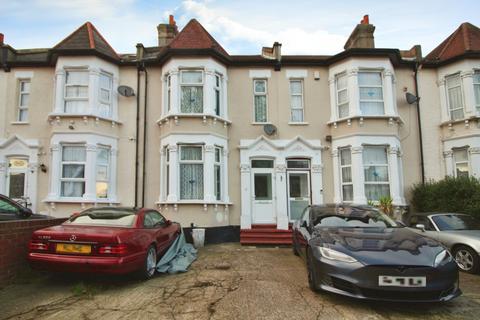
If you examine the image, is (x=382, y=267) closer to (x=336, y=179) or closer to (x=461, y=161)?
(x=336, y=179)

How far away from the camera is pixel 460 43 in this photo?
11.5 m

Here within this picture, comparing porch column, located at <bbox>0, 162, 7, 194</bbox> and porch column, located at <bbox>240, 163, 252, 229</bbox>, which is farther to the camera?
porch column, located at <bbox>0, 162, 7, 194</bbox>

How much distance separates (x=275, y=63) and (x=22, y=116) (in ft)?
33.4

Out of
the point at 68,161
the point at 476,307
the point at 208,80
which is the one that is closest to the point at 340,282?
the point at 476,307

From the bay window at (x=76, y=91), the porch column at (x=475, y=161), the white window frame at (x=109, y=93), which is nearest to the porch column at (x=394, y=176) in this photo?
the porch column at (x=475, y=161)

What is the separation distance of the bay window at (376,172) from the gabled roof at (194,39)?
22.5 feet

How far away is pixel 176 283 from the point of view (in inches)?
204

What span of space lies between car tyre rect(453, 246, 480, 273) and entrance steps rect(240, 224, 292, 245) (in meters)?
4.63

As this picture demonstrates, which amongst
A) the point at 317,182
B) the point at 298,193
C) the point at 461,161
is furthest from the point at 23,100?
the point at 461,161

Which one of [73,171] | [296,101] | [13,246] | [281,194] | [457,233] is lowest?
[457,233]

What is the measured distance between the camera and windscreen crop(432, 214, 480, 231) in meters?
7.09

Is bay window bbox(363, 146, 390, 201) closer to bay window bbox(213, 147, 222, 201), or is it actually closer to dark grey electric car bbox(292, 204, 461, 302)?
bay window bbox(213, 147, 222, 201)

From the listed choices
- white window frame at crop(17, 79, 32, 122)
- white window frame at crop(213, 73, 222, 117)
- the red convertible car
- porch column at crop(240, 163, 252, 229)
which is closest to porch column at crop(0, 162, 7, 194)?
white window frame at crop(17, 79, 32, 122)

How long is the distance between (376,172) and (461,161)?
11.5 feet
